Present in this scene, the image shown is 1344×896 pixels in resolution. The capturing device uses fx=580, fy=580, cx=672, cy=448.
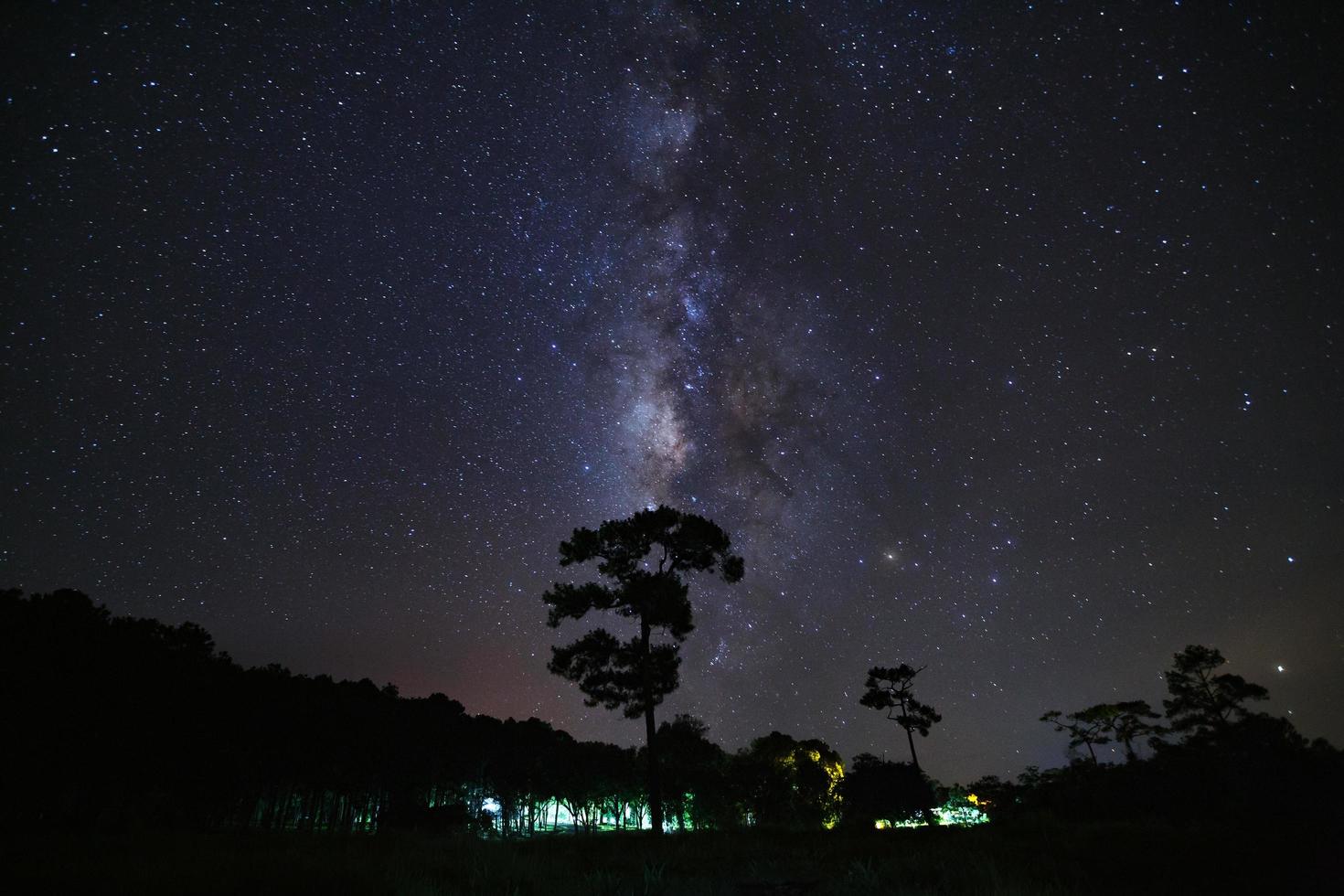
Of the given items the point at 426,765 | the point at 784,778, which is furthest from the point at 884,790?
the point at 426,765

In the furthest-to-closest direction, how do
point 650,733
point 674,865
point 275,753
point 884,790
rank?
1. point 884,790
2. point 275,753
3. point 650,733
4. point 674,865

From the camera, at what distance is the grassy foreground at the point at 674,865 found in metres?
6.86

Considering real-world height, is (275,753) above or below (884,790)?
above

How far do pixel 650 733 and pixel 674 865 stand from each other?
10757 millimetres

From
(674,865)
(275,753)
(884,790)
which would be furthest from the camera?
(884,790)

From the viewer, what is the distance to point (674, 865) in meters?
10.2

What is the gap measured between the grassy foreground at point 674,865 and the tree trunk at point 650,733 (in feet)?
18.1

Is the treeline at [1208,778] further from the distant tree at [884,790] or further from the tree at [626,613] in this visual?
the tree at [626,613]

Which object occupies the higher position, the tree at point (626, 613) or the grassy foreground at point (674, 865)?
the tree at point (626, 613)

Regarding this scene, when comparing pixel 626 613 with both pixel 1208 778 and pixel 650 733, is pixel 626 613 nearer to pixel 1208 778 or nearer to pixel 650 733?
pixel 650 733

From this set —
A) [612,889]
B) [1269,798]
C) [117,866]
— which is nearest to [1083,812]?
→ [1269,798]

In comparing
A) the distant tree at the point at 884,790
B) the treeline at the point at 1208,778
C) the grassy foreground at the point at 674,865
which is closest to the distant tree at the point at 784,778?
the distant tree at the point at 884,790

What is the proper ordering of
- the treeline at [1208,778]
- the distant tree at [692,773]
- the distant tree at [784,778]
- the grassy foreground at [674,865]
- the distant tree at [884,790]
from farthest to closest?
the distant tree at [784,778] → the distant tree at [692,773] → the distant tree at [884,790] → the treeline at [1208,778] → the grassy foreground at [674,865]

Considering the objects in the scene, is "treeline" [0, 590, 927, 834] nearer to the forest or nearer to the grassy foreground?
the forest
